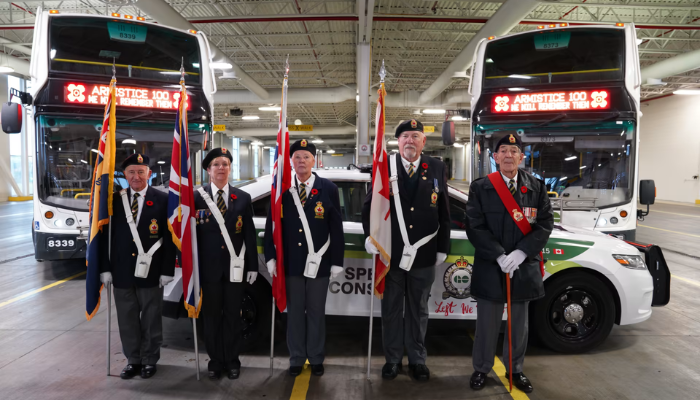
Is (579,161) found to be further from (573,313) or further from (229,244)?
(229,244)

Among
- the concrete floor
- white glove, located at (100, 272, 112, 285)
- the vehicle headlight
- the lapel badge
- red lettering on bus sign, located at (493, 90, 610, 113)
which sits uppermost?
red lettering on bus sign, located at (493, 90, 610, 113)

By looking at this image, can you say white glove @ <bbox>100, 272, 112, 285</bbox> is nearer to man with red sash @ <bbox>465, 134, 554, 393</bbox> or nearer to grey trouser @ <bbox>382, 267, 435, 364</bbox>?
grey trouser @ <bbox>382, 267, 435, 364</bbox>

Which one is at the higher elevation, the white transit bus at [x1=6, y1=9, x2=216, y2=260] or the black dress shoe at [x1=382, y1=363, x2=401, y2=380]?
the white transit bus at [x1=6, y1=9, x2=216, y2=260]

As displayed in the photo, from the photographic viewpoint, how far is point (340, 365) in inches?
157

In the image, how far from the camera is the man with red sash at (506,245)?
345cm

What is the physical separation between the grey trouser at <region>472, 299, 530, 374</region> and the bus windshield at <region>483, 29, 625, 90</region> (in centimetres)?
395

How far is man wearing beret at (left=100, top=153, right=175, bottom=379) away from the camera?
3.57 metres

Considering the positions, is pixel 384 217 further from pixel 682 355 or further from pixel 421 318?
pixel 682 355

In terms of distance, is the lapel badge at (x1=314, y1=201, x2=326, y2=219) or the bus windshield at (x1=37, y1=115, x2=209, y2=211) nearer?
the lapel badge at (x1=314, y1=201, x2=326, y2=219)

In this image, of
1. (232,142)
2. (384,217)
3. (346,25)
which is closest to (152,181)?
(384,217)

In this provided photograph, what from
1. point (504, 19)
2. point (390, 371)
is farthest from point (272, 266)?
point (504, 19)

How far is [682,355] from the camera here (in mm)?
4297

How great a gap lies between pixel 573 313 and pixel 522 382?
3.30ft

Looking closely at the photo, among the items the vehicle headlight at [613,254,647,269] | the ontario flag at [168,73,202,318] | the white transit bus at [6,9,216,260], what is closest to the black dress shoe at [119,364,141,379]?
the ontario flag at [168,73,202,318]
